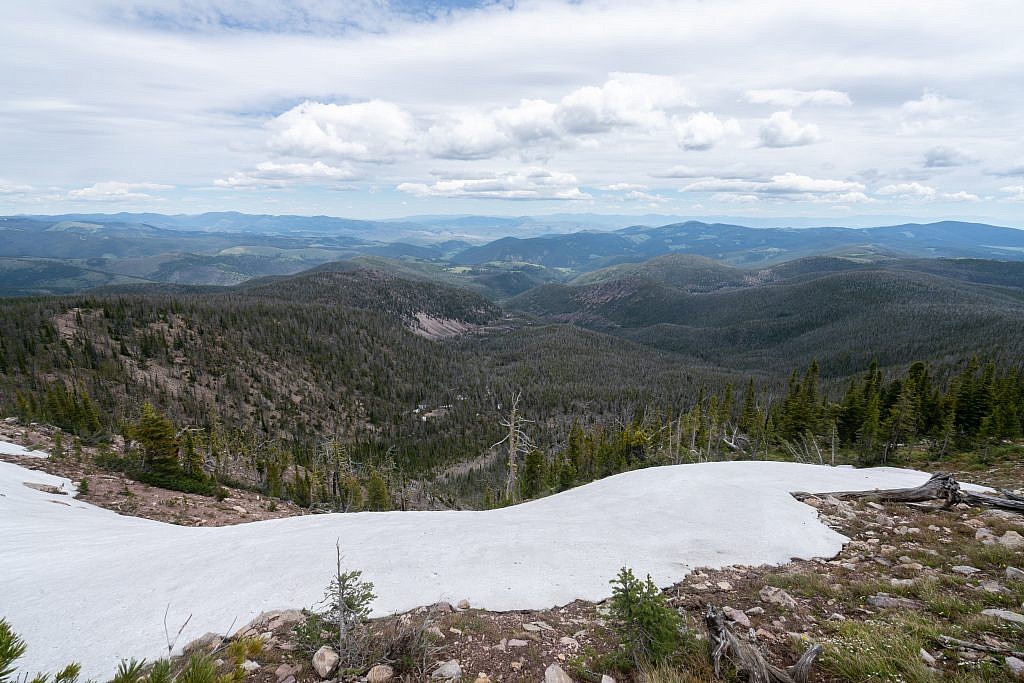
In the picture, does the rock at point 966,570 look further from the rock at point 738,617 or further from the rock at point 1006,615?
the rock at point 738,617

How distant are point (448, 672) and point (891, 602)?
9.01 meters

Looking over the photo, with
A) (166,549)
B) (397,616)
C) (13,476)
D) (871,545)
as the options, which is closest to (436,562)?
(397,616)

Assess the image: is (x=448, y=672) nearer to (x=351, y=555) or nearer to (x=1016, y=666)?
(x=351, y=555)

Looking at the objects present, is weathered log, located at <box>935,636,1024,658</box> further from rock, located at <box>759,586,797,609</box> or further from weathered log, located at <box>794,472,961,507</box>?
weathered log, located at <box>794,472,961,507</box>

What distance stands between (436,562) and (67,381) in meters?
119

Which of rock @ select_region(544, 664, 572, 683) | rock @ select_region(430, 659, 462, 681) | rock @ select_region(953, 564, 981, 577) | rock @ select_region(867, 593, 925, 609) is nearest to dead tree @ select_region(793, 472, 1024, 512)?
rock @ select_region(953, 564, 981, 577)

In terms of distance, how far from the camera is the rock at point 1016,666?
5674 millimetres

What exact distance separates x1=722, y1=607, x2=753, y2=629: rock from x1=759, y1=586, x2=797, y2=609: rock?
110 cm

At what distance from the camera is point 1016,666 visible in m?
5.78

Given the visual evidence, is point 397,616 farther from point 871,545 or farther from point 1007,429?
point 1007,429

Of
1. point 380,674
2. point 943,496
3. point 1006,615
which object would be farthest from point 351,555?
point 943,496

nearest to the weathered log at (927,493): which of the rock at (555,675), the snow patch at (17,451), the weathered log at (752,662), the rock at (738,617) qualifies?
the rock at (738,617)

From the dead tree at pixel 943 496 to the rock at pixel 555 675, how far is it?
1389 cm

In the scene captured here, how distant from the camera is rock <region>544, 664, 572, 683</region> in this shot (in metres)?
6.67
